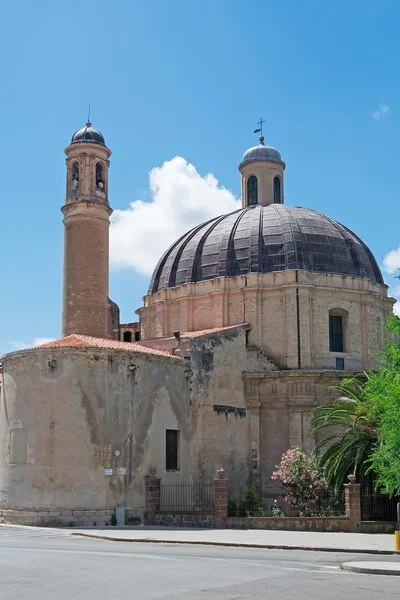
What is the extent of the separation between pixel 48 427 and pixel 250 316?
500 inches

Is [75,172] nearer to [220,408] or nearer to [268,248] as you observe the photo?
[268,248]

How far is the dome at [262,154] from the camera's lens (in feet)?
150

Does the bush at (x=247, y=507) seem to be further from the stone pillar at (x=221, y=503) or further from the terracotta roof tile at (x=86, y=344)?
the terracotta roof tile at (x=86, y=344)

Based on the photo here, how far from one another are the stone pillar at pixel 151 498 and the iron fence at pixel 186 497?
31 centimetres

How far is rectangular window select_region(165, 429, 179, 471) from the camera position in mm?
30047

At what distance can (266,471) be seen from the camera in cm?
3509

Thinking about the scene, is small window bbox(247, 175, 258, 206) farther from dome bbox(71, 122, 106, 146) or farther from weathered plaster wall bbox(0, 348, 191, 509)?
weathered plaster wall bbox(0, 348, 191, 509)

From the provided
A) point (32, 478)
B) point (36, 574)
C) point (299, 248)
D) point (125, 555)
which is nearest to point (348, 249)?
point (299, 248)

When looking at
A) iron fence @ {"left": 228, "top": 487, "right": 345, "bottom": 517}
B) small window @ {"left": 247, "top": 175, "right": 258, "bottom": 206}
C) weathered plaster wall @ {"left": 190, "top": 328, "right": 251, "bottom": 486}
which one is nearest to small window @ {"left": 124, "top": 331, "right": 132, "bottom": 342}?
small window @ {"left": 247, "top": 175, "right": 258, "bottom": 206}

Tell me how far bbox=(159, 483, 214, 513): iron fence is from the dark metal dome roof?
1109cm

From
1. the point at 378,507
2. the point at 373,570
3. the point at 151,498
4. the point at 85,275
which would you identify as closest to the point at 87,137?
the point at 85,275

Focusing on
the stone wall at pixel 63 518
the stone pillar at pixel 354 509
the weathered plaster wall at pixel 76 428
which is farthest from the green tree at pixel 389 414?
the stone wall at pixel 63 518

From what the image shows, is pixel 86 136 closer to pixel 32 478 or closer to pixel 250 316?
pixel 250 316

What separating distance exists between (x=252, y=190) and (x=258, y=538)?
2687 centimetres
